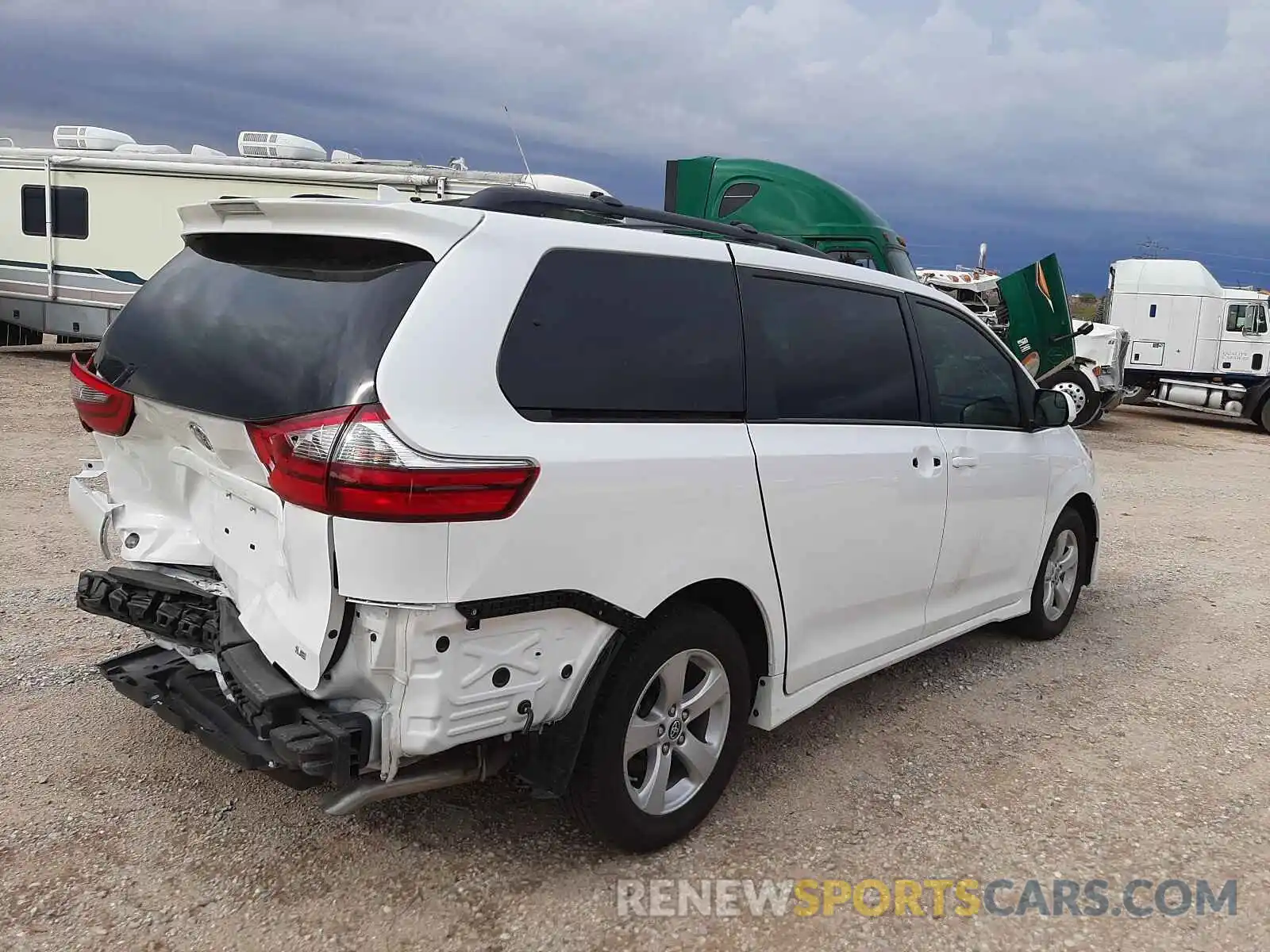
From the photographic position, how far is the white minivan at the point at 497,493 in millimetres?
2447

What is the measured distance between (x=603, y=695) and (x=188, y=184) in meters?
13.3

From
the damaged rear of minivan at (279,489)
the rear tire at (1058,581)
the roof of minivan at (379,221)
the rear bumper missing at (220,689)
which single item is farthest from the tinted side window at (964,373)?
the rear bumper missing at (220,689)

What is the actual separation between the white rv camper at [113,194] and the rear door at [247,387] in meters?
10.1

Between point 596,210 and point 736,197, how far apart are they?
26.5 feet

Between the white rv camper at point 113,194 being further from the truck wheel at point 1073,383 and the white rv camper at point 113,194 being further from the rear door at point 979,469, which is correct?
the rear door at point 979,469

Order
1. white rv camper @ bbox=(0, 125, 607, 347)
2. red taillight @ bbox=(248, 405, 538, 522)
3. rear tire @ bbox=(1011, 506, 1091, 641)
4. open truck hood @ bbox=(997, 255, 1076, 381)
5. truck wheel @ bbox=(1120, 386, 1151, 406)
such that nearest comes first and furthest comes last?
red taillight @ bbox=(248, 405, 538, 522)
rear tire @ bbox=(1011, 506, 1091, 641)
white rv camper @ bbox=(0, 125, 607, 347)
open truck hood @ bbox=(997, 255, 1076, 381)
truck wheel @ bbox=(1120, 386, 1151, 406)

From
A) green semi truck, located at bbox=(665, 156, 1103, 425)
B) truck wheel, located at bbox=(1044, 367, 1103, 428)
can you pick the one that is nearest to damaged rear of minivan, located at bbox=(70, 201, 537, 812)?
green semi truck, located at bbox=(665, 156, 1103, 425)

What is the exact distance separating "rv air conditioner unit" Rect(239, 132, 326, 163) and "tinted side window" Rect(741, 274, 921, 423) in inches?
463

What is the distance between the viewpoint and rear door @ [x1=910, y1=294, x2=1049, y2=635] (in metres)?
4.19

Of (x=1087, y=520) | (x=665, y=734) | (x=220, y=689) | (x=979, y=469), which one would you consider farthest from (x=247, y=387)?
(x=1087, y=520)

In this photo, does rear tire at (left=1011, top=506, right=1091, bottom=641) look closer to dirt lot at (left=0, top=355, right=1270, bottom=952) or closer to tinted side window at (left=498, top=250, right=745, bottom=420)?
dirt lot at (left=0, top=355, right=1270, bottom=952)

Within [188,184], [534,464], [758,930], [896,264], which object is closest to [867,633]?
[758,930]

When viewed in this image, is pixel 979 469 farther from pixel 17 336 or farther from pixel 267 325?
pixel 17 336

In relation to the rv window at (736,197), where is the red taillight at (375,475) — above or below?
below
